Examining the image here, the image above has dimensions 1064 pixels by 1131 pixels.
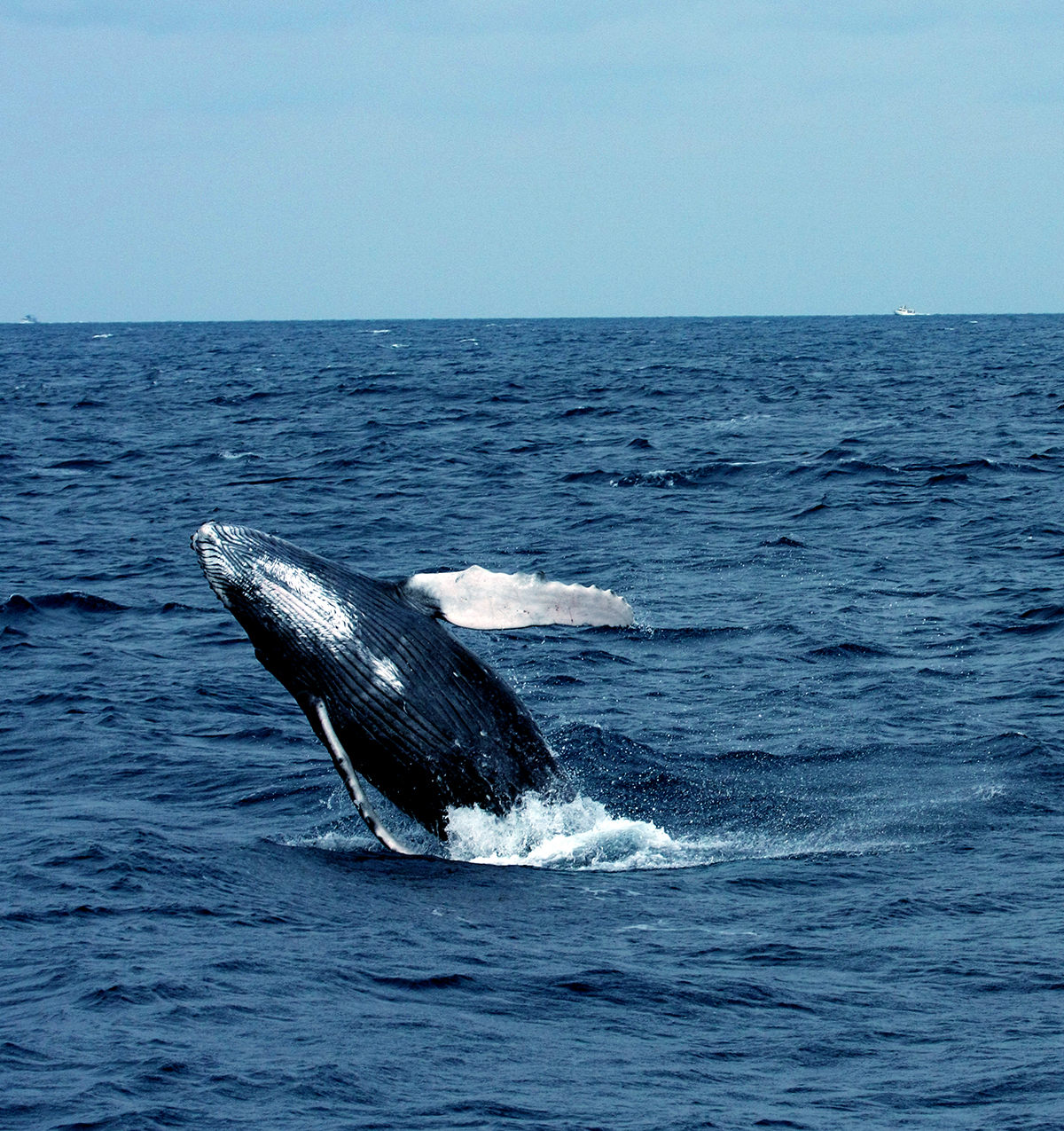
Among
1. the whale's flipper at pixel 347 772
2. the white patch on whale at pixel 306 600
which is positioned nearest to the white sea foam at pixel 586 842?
the whale's flipper at pixel 347 772

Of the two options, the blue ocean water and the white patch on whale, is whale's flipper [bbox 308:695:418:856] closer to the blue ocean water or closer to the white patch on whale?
the blue ocean water

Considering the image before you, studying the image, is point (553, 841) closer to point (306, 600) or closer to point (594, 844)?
point (594, 844)

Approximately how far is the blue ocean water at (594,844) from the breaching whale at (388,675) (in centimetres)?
46

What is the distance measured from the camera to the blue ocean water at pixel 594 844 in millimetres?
7297

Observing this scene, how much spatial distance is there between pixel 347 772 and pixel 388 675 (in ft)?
2.77

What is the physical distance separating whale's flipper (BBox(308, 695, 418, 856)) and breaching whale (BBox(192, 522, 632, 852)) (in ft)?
0.07

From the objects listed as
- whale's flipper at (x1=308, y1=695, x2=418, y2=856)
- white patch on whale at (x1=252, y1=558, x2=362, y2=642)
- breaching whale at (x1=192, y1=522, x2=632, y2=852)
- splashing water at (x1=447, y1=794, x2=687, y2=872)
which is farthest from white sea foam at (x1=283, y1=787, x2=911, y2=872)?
white patch on whale at (x1=252, y1=558, x2=362, y2=642)

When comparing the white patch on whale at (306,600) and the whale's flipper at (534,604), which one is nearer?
the whale's flipper at (534,604)

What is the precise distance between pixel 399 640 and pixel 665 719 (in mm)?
4565

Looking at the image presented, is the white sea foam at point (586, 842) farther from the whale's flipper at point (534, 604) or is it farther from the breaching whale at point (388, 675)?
the whale's flipper at point (534, 604)

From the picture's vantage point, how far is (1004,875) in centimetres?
1025

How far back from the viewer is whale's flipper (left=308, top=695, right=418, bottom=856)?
10.4m

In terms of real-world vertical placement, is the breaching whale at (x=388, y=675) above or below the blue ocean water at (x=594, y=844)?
above

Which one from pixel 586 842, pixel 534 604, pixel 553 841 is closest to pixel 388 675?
pixel 534 604
